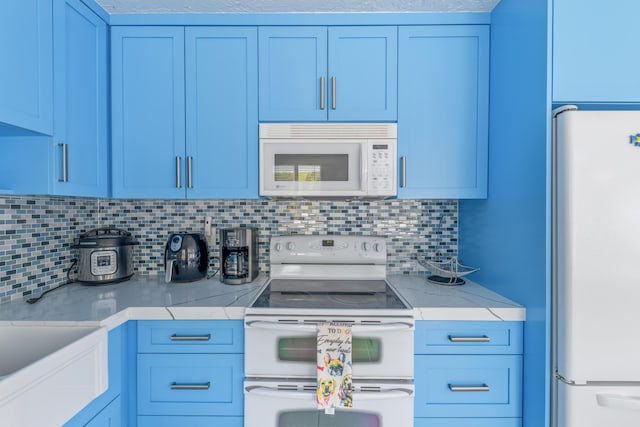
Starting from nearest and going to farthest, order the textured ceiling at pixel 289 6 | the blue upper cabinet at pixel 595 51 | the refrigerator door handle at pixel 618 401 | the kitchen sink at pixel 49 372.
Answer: the kitchen sink at pixel 49 372 → the refrigerator door handle at pixel 618 401 → the blue upper cabinet at pixel 595 51 → the textured ceiling at pixel 289 6

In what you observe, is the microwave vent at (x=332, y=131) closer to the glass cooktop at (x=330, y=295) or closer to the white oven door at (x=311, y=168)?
the white oven door at (x=311, y=168)

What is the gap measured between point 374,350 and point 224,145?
1261 millimetres

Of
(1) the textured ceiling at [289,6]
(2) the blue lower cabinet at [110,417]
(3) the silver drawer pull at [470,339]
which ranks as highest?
(1) the textured ceiling at [289,6]

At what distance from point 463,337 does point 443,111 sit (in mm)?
1134

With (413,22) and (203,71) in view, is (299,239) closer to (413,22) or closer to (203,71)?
(203,71)

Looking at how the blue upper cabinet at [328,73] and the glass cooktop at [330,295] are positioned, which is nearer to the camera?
the glass cooktop at [330,295]

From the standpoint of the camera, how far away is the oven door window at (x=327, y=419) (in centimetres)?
134

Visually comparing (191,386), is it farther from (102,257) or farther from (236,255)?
(102,257)

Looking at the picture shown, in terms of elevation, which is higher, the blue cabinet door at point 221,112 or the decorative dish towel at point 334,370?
the blue cabinet door at point 221,112

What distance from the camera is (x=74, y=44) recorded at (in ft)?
4.81

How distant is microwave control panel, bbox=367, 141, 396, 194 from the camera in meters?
1.64

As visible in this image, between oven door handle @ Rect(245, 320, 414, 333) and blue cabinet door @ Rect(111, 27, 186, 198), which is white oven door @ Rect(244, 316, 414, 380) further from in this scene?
blue cabinet door @ Rect(111, 27, 186, 198)

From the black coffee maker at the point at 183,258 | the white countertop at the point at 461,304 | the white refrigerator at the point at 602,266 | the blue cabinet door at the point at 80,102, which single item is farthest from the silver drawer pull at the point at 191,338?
the white refrigerator at the point at 602,266

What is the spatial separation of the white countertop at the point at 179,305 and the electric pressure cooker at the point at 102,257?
8 cm
